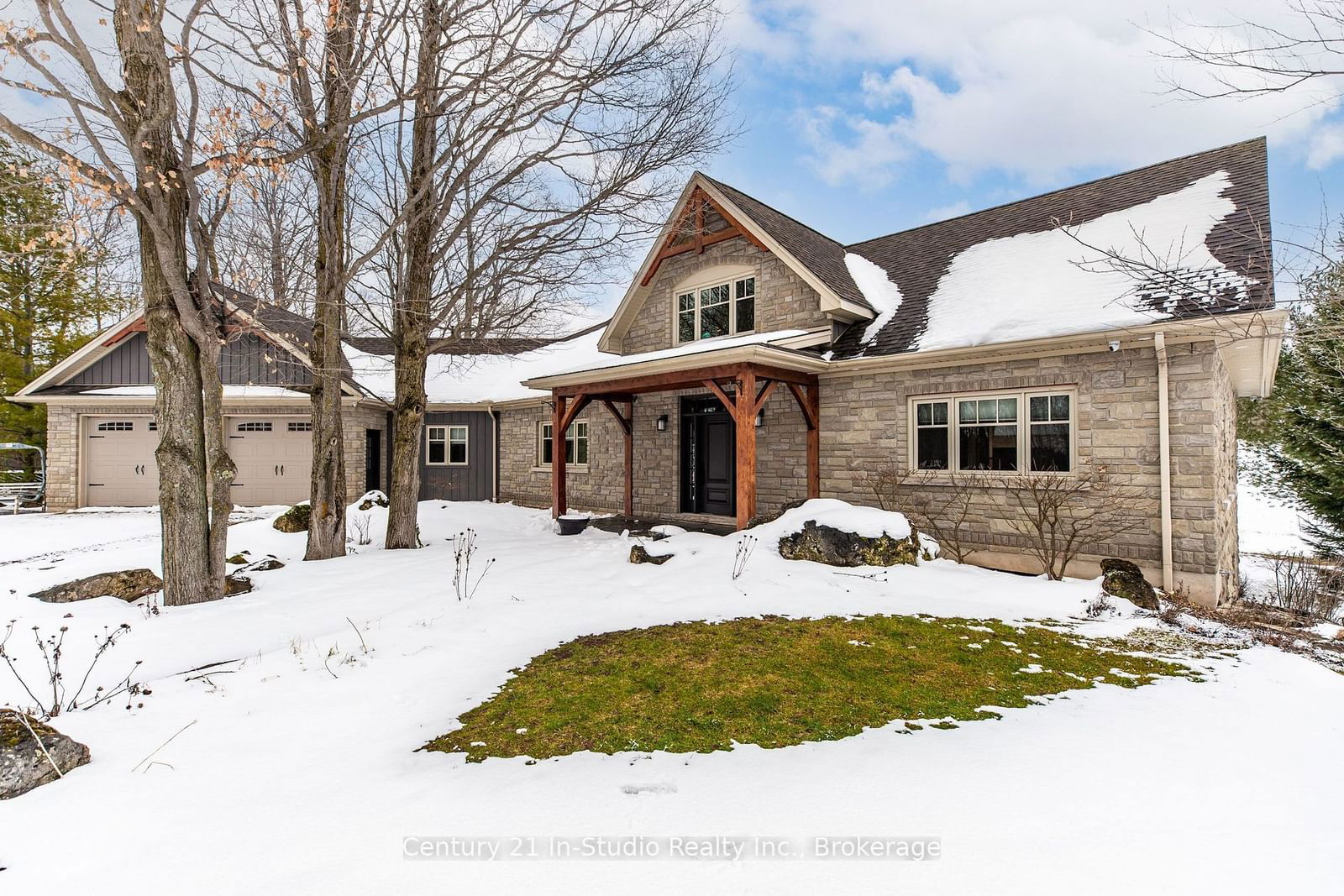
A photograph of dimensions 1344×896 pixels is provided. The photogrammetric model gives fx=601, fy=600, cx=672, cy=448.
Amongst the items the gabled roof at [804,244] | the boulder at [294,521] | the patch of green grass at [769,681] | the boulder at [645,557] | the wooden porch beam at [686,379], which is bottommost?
the patch of green grass at [769,681]

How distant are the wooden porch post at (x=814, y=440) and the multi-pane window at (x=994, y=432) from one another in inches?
60.9

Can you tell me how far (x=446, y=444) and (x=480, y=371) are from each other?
8.95 ft

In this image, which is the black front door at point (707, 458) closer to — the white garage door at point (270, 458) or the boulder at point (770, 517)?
the boulder at point (770, 517)

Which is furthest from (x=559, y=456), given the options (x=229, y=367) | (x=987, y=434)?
(x=229, y=367)

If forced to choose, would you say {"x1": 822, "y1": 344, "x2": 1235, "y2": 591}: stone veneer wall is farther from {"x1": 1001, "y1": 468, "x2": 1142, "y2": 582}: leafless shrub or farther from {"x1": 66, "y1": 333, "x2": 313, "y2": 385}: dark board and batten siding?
{"x1": 66, "y1": 333, "x2": 313, "y2": 385}: dark board and batten siding

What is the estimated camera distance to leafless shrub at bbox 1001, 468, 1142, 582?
24.5 ft

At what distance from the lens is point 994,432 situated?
8.51 metres

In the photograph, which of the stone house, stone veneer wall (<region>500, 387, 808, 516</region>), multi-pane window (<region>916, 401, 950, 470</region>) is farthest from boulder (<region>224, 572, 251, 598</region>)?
multi-pane window (<region>916, 401, 950, 470</region>)

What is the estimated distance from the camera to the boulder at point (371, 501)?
Answer: 12238 mm

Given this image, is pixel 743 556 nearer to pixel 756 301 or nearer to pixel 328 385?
pixel 756 301

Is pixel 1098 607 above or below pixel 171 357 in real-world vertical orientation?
below

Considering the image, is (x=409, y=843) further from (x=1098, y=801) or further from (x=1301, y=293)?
(x=1301, y=293)

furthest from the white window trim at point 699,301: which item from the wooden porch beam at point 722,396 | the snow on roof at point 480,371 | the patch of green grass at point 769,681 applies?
the patch of green grass at point 769,681

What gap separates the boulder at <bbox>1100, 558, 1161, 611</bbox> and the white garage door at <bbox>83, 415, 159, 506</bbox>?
1983cm
